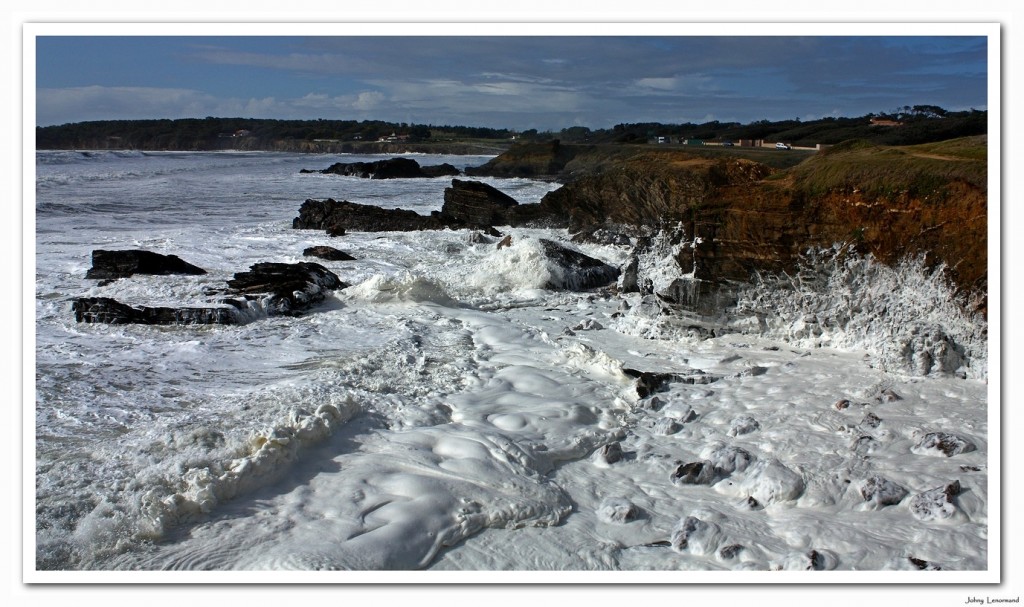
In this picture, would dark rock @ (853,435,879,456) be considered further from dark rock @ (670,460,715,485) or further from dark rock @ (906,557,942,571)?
dark rock @ (906,557,942,571)

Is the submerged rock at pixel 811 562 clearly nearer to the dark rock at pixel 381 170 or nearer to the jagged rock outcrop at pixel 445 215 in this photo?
the jagged rock outcrop at pixel 445 215

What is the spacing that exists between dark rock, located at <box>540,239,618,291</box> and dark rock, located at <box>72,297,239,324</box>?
142 inches

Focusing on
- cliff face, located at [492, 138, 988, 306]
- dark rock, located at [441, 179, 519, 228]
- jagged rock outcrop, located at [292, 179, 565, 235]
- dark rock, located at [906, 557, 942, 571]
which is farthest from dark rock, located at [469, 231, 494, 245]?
dark rock, located at [906, 557, 942, 571]

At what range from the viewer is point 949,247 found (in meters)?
5.94

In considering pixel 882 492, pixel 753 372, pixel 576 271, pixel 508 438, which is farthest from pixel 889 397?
pixel 576 271

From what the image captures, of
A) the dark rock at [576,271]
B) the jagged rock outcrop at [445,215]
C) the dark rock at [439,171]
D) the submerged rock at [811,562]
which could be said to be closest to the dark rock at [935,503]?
the submerged rock at [811,562]

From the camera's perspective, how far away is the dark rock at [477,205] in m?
16.9

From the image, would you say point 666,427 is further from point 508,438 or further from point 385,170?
point 385,170

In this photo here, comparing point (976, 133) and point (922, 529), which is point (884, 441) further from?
point (976, 133)

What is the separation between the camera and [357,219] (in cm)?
1583

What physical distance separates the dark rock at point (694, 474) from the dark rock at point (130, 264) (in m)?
7.55

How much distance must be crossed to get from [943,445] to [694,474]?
1413 millimetres

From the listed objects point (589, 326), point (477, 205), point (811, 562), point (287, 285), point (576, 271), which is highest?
point (477, 205)
